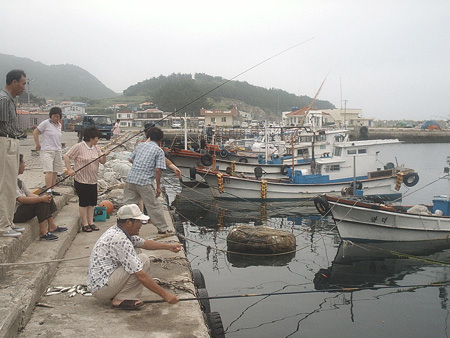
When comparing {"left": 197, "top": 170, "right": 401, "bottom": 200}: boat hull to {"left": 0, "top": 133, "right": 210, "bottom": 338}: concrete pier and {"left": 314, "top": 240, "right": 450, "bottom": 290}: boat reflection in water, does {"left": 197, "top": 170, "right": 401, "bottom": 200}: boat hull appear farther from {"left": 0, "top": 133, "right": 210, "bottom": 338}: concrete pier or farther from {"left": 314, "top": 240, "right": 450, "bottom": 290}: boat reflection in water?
{"left": 0, "top": 133, "right": 210, "bottom": 338}: concrete pier

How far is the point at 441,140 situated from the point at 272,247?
66.5 meters

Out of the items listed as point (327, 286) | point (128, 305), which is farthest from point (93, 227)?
point (327, 286)

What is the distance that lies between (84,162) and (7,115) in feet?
6.32

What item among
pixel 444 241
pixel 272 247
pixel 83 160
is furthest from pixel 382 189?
pixel 83 160

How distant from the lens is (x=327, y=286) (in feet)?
29.5

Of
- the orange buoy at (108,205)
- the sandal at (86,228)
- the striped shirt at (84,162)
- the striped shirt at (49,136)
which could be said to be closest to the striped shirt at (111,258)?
the striped shirt at (84,162)

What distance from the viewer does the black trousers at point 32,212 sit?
521 cm

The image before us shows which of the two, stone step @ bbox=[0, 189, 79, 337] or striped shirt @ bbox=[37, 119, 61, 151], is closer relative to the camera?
stone step @ bbox=[0, 189, 79, 337]

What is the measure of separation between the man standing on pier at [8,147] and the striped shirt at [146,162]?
6.59 feet

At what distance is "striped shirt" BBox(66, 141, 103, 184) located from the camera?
623 cm

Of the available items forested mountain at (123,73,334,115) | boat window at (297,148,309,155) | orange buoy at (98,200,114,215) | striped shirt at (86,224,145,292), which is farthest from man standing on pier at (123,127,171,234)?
forested mountain at (123,73,334,115)

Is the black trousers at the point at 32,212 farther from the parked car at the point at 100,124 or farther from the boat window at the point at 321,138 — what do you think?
the parked car at the point at 100,124

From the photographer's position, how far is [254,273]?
9289 mm

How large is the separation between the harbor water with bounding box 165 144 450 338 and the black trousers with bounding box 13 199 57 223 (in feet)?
8.46
